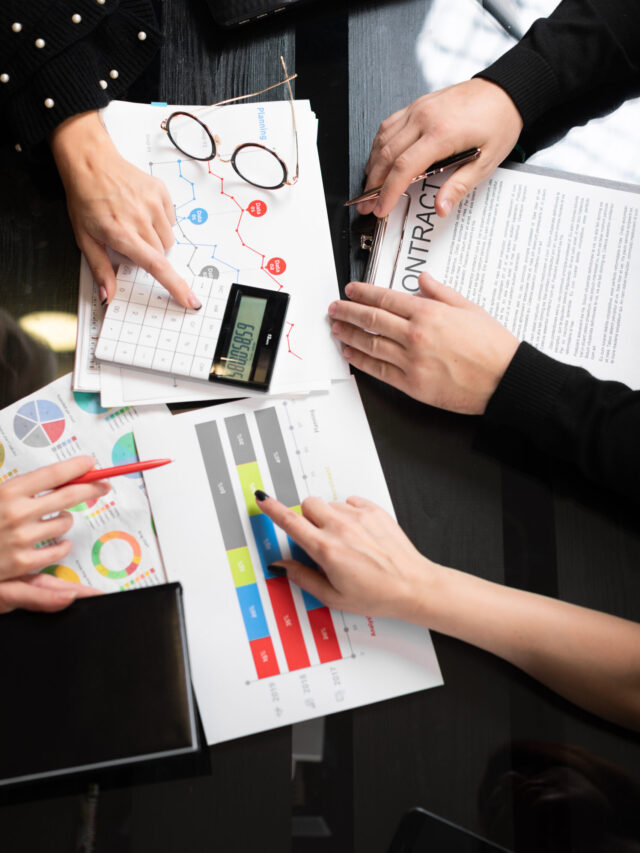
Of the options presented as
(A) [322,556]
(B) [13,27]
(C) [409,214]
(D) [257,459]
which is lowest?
(A) [322,556]

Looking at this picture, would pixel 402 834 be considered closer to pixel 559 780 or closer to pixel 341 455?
pixel 559 780

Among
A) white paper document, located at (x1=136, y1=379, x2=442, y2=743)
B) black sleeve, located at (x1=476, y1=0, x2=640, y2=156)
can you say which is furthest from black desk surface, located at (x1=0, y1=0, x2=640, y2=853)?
black sleeve, located at (x1=476, y1=0, x2=640, y2=156)

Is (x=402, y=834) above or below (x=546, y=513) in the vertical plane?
below

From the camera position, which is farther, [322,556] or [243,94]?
[243,94]

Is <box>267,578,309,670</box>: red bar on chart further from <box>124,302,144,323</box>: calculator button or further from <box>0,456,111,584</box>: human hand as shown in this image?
<box>124,302,144,323</box>: calculator button

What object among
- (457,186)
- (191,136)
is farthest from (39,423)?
(457,186)

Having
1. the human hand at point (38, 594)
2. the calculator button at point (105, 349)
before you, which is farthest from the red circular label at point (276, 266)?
the human hand at point (38, 594)

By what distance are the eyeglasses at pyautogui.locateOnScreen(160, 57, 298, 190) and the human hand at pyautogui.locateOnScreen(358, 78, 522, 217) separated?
0.38 feet

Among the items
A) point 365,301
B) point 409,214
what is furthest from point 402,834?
point 409,214

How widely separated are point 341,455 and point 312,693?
273 mm

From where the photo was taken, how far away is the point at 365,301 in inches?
29.6

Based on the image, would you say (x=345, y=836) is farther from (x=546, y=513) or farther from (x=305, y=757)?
(x=546, y=513)

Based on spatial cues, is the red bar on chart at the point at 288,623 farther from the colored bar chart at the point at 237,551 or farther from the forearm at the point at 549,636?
the forearm at the point at 549,636

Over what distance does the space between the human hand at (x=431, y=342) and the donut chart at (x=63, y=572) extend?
1.38 ft
